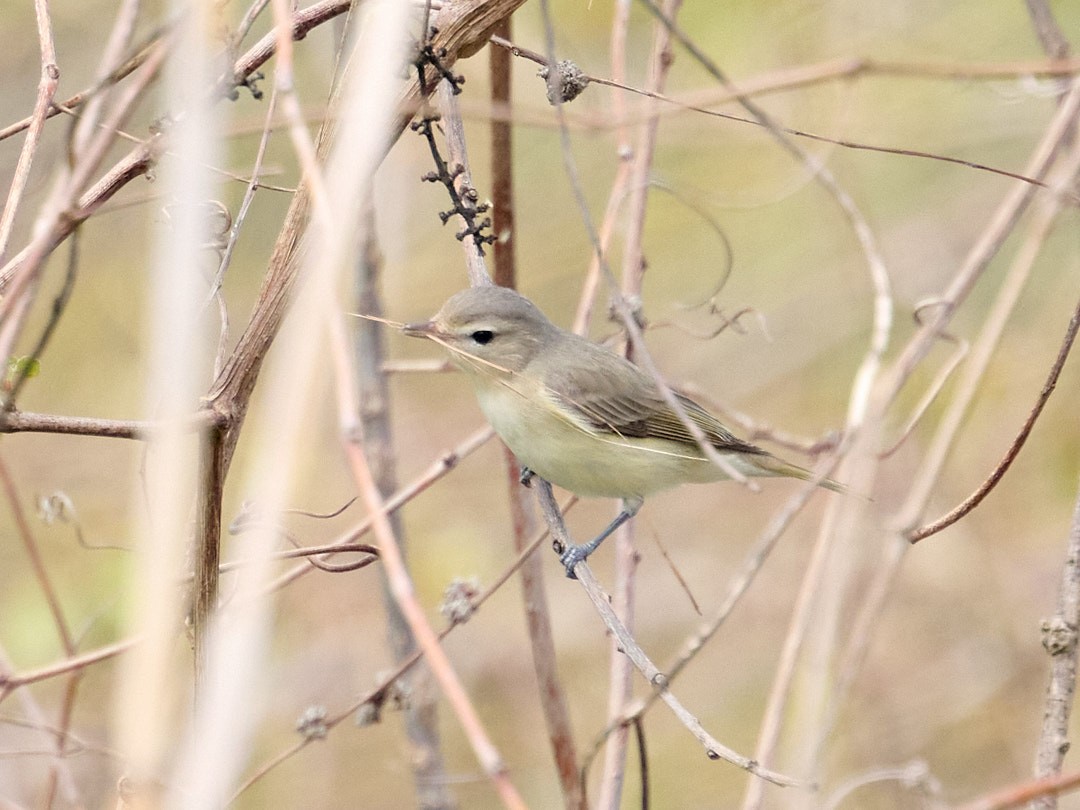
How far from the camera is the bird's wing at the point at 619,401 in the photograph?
12.9 feet

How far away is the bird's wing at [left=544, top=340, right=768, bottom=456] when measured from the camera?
155 inches

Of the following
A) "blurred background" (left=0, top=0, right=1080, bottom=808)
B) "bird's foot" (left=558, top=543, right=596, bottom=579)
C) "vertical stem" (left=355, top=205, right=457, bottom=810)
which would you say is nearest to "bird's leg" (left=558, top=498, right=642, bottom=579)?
"bird's foot" (left=558, top=543, right=596, bottom=579)

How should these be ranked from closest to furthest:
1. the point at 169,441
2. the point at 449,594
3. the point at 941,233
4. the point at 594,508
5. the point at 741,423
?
the point at 169,441, the point at 449,594, the point at 741,423, the point at 941,233, the point at 594,508

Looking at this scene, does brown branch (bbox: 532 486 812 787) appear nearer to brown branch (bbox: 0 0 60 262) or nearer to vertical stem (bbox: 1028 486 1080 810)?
vertical stem (bbox: 1028 486 1080 810)

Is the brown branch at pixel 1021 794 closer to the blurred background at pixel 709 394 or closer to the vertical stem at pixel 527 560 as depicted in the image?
the vertical stem at pixel 527 560

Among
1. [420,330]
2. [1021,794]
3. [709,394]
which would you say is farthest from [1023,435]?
[709,394]

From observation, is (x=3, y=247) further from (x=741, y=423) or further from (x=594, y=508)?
(x=594, y=508)

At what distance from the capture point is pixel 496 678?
6.39m

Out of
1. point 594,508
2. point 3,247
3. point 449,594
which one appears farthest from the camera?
point 594,508

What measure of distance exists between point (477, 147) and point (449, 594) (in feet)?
15.1

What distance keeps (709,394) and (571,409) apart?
4.91 feet

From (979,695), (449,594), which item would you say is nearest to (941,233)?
(979,695)

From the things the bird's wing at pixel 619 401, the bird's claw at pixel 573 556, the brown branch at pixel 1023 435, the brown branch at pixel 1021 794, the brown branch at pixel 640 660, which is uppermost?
the bird's wing at pixel 619 401

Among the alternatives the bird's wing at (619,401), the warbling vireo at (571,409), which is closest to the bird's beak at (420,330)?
the warbling vireo at (571,409)
